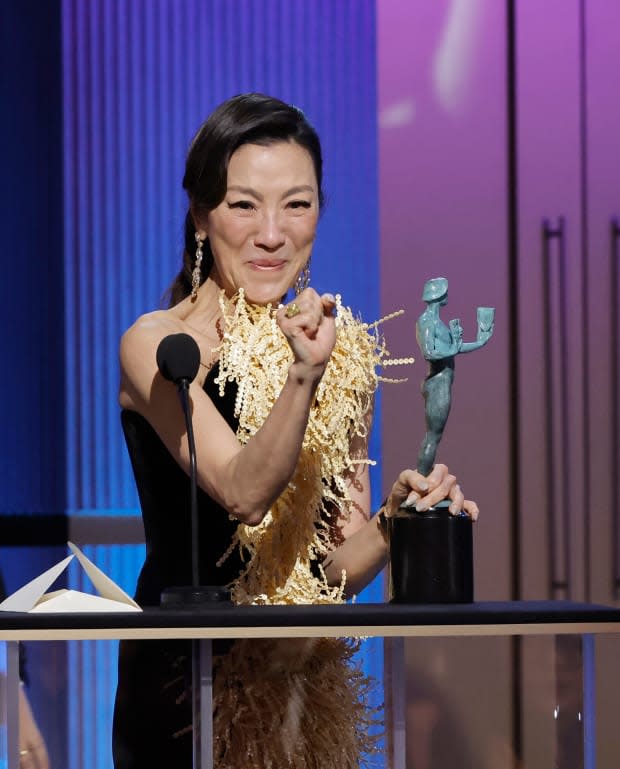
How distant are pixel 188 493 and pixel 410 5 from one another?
195cm

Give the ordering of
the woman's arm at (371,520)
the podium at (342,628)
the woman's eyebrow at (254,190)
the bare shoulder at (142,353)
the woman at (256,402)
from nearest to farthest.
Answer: the podium at (342,628), the woman's arm at (371,520), the woman at (256,402), the bare shoulder at (142,353), the woman's eyebrow at (254,190)

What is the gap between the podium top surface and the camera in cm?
129

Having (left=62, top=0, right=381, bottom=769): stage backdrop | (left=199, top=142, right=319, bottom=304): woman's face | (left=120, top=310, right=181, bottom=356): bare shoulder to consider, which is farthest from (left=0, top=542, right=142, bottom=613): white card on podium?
Answer: (left=62, top=0, right=381, bottom=769): stage backdrop

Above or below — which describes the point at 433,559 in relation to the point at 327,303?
below

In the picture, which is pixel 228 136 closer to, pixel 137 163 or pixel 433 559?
pixel 433 559

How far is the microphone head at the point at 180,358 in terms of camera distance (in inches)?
60.7

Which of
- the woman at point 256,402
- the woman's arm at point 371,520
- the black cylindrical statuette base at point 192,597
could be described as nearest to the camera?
the black cylindrical statuette base at point 192,597

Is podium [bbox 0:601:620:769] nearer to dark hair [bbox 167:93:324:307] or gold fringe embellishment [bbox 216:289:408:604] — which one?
gold fringe embellishment [bbox 216:289:408:604]

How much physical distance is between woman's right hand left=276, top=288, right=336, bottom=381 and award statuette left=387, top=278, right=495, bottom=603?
4.4 inches

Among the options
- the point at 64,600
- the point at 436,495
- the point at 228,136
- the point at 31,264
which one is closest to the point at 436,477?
the point at 436,495

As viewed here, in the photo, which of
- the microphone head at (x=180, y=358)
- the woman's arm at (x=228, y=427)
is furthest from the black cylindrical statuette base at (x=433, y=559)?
the microphone head at (x=180, y=358)

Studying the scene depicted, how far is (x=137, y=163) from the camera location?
10.6 feet

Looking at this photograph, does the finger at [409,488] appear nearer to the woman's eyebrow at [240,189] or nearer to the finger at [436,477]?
the finger at [436,477]

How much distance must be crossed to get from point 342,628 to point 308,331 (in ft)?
1.21
